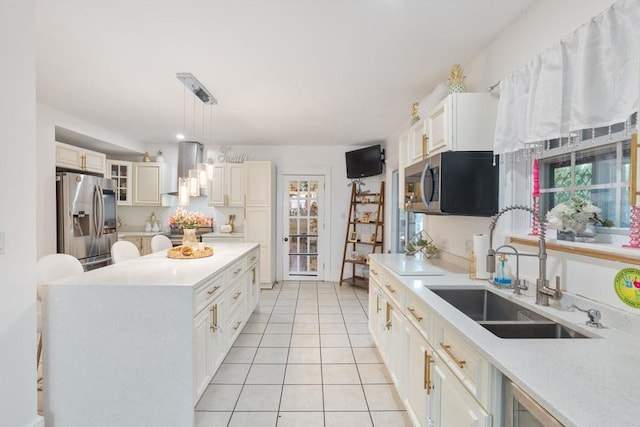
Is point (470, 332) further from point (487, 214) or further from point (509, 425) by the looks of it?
point (487, 214)

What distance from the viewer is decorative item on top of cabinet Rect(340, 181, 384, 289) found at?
5.07 meters

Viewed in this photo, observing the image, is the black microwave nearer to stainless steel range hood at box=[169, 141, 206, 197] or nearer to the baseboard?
the baseboard

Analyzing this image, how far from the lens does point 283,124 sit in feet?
13.5

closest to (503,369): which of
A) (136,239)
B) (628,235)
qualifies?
(628,235)

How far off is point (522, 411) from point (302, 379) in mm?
1794

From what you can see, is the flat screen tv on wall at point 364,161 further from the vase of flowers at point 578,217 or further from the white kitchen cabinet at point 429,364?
the vase of flowers at point 578,217

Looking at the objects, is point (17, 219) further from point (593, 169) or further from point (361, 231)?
point (361, 231)

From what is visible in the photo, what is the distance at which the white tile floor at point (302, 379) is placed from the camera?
6.36ft

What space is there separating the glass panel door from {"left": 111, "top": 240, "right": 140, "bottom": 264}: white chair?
282 cm

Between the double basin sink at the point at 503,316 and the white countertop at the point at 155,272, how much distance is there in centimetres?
156

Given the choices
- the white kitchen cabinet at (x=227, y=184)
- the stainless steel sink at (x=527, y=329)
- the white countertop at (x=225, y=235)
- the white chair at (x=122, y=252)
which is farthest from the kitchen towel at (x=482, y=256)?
the white kitchen cabinet at (x=227, y=184)

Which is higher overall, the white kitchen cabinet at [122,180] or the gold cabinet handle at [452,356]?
the white kitchen cabinet at [122,180]

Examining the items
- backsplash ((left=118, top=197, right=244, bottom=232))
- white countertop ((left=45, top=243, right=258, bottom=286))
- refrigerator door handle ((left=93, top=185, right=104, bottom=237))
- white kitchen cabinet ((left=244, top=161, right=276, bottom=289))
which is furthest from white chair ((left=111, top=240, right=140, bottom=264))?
backsplash ((left=118, top=197, right=244, bottom=232))

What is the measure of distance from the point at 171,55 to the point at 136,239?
3566 millimetres
